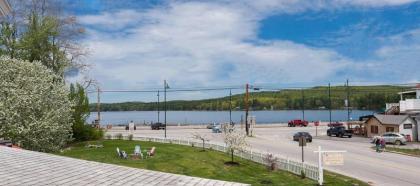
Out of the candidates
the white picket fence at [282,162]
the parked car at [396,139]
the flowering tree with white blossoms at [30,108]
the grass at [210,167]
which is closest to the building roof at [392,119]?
the parked car at [396,139]

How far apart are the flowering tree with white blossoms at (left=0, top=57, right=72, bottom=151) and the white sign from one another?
18.7m

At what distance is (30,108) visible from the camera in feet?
107

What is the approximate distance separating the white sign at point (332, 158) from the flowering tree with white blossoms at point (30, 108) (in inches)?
738

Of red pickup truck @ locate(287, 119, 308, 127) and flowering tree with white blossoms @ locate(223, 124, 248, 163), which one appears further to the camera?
red pickup truck @ locate(287, 119, 308, 127)

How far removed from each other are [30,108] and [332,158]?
20133 mm

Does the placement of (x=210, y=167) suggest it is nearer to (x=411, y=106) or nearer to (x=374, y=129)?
(x=411, y=106)

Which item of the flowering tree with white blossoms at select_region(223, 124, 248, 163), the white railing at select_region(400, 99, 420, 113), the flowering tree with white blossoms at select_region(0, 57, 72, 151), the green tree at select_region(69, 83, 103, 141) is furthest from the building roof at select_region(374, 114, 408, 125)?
the flowering tree with white blossoms at select_region(0, 57, 72, 151)

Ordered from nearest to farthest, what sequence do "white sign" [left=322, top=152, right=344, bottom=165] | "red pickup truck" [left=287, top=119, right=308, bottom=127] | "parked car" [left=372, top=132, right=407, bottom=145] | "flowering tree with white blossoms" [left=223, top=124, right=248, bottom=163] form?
1. "white sign" [left=322, top=152, right=344, bottom=165]
2. "flowering tree with white blossoms" [left=223, top=124, right=248, bottom=163]
3. "parked car" [left=372, top=132, right=407, bottom=145]
4. "red pickup truck" [left=287, top=119, right=308, bottom=127]

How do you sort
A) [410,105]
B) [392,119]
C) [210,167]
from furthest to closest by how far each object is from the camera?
[392,119] < [410,105] < [210,167]

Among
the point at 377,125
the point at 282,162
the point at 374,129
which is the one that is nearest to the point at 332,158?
the point at 282,162

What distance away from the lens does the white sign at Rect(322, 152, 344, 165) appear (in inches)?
961

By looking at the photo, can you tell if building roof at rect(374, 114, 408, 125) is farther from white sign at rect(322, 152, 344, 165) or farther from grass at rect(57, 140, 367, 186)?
white sign at rect(322, 152, 344, 165)

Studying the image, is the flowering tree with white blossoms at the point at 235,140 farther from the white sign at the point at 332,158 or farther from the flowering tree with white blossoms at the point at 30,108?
the flowering tree with white blossoms at the point at 30,108

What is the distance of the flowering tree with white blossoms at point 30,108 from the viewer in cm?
3156
